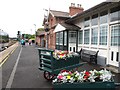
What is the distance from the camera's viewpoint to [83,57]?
13.0 meters

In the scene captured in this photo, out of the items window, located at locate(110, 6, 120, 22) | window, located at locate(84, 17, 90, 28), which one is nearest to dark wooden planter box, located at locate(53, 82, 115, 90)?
window, located at locate(110, 6, 120, 22)

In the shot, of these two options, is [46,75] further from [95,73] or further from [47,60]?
[95,73]

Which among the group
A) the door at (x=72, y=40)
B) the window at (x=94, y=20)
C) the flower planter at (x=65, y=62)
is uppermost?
the window at (x=94, y=20)

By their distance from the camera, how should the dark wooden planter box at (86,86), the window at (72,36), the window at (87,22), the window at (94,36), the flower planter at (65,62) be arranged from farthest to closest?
the window at (72,36) → the window at (87,22) → the window at (94,36) → the flower planter at (65,62) → the dark wooden planter box at (86,86)

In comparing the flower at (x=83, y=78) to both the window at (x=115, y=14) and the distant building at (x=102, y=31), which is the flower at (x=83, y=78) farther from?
the window at (x=115, y=14)

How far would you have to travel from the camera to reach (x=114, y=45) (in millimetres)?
9266

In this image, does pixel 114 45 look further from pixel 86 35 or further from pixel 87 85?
pixel 87 85

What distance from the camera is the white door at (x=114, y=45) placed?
898 cm

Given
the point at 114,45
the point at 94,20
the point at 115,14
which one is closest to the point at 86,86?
the point at 114,45

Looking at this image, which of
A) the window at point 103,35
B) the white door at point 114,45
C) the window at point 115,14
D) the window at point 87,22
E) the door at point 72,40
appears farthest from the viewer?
the door at point 72,40

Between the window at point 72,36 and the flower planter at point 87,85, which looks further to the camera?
the window at point 72,36

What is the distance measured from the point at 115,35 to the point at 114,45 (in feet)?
1.90

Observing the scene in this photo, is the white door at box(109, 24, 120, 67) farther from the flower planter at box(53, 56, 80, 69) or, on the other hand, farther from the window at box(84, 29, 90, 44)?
the window at box(84, 29, 90, 44)

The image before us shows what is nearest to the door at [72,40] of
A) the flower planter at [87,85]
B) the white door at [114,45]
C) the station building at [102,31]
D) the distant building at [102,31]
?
the distant building at [102,31]
